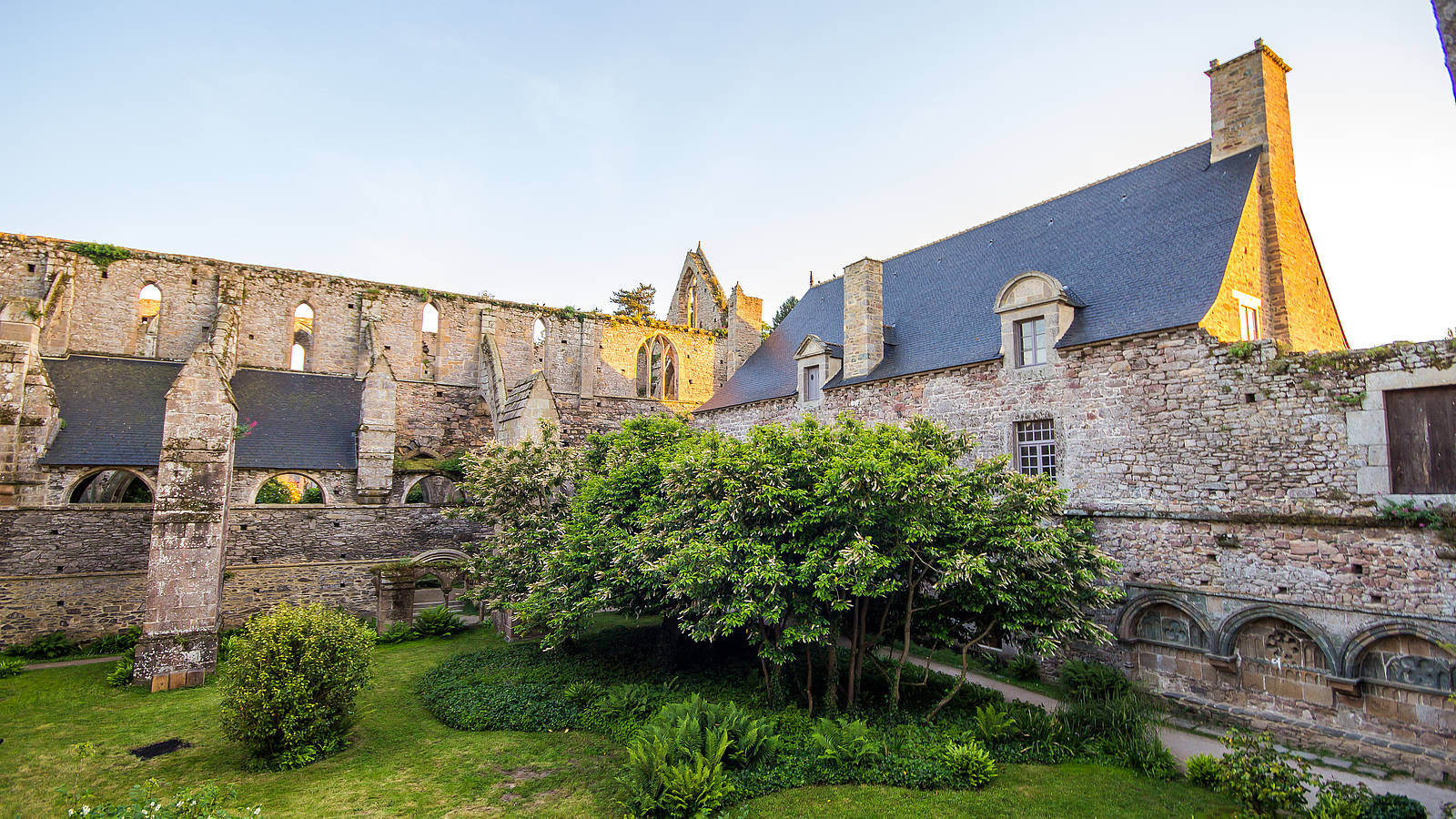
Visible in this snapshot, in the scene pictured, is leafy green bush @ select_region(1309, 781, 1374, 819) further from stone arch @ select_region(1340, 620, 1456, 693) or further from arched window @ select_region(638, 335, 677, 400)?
arched window @ select_region(638, 335, 677, 400)

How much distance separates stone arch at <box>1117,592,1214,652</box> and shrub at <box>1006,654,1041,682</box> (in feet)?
7.15

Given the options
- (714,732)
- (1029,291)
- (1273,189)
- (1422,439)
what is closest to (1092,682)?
(1422,439)

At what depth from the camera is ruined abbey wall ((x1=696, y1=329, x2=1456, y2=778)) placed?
10.0 m

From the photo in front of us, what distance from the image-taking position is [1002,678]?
14.7m

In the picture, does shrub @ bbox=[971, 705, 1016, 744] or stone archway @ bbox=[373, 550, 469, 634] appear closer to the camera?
shrub @ bbox=[971, 705, 1016, 744]

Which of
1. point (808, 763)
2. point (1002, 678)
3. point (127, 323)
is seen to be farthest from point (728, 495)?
point (127, 323)

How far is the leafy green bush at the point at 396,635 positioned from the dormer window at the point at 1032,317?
16.5m

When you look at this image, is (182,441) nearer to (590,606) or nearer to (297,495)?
(590,606)

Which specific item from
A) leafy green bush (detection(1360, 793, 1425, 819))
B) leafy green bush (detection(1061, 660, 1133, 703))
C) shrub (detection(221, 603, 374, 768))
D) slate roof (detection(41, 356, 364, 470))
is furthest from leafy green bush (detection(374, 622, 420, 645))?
leafy green bush (detection(1360, 793, 1425, 819))

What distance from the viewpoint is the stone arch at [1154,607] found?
12.0 metres

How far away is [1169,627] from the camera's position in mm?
12562

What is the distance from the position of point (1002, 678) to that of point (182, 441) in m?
18.2

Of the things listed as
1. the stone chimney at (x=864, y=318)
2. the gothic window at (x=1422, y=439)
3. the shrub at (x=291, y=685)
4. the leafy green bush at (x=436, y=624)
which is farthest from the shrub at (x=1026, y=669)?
the leafy green bush at (x=436, y=624)

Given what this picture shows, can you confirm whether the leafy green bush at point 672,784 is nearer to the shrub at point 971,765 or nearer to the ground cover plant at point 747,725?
the ground cover plant at point 747,725
